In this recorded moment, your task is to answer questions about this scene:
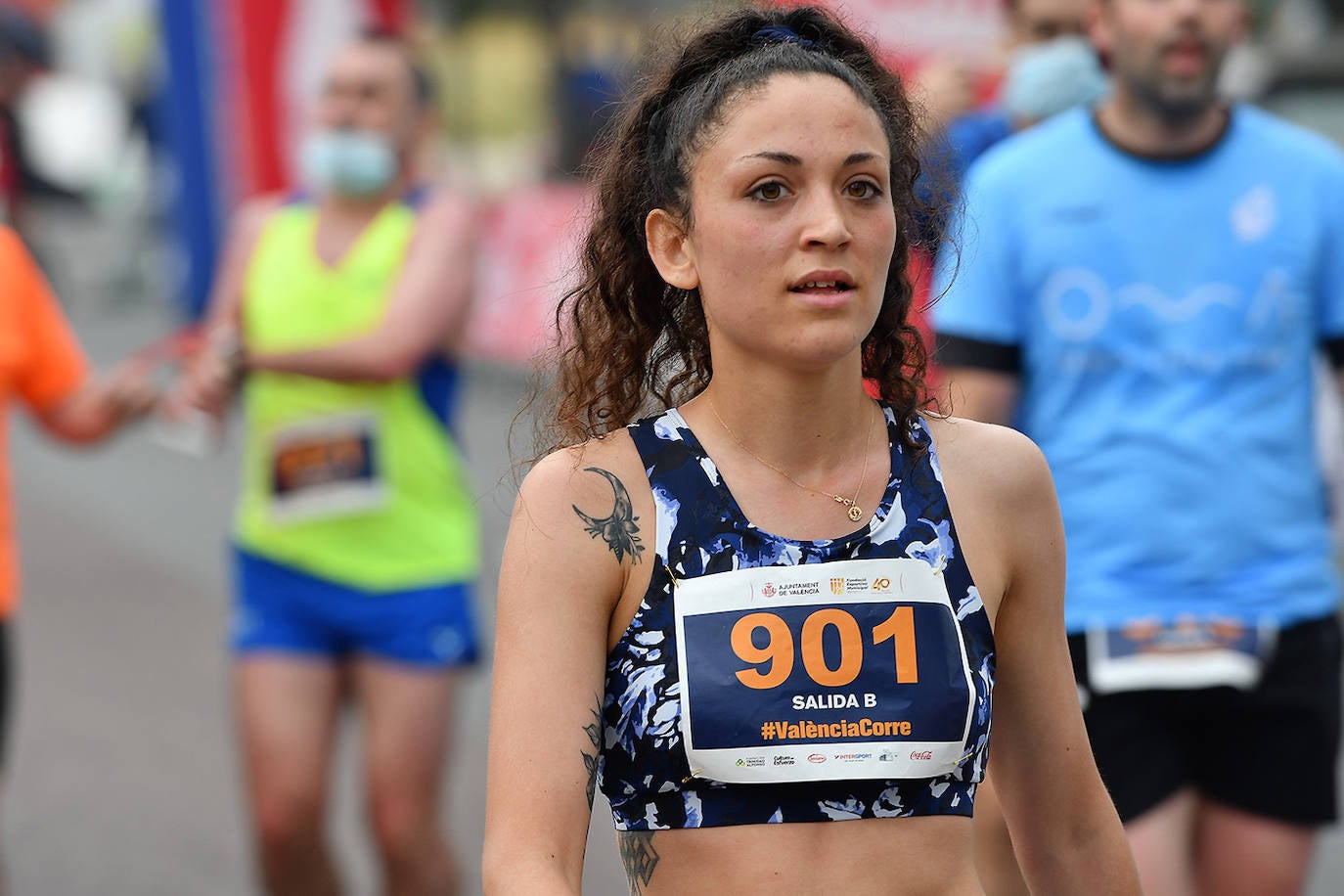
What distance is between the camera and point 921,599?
227 cm

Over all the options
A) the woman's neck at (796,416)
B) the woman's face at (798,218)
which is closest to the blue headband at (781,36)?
the woman's face at (798,218)

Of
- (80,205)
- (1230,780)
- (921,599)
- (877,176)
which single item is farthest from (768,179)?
(80,205)

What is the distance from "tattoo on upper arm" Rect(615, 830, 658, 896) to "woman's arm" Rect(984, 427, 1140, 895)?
0.48 meters

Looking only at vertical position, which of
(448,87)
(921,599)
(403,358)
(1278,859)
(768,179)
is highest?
(448,87)

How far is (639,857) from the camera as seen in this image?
7.43ft

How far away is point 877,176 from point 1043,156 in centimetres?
169

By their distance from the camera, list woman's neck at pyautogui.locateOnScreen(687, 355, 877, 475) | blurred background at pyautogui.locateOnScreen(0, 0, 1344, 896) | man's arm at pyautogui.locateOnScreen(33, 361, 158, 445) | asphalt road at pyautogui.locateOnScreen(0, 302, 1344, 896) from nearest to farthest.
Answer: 1. woman's neck at pyautogui.locateOnScreen(687, 355, 877, 475)
2. man's arm at pyautogui.locateOnScreen(33, 361, 158, 445)
3. asphalt road at pyautogui.locateOnScreen(0, 302, 1344, 896)
4. blurred background at pyautogui.locateOnScreen(0, 0, 1344, 896)

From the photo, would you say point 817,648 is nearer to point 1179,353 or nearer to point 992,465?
point 992,465

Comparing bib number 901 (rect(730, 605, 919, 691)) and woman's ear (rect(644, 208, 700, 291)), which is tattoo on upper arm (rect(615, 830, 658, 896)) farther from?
woman's ear (rect(644, 208, 700, 291))

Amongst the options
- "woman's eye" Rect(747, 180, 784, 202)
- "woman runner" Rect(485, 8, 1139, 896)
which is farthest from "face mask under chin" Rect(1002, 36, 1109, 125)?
"woman's eye" Rect(747, 180, 784, 202)

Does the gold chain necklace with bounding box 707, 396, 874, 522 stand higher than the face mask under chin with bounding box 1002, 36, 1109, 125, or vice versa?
the face mask under chin with bounding box 1002, 36, 1109, 125

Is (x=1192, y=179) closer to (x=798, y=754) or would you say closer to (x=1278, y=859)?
(x=1278, y=859)

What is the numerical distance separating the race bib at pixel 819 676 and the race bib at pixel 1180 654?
1.56 meters

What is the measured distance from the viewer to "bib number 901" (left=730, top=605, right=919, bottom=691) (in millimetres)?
2217
